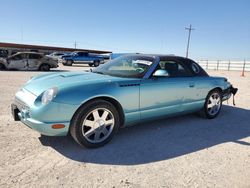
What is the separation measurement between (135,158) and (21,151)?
1.63m

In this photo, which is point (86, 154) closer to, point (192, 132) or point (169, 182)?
point (169, 182)

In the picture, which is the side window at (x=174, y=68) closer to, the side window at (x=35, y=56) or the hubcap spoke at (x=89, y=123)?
the hubcap spoke at (x=89, y=123)

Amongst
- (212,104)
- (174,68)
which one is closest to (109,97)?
(174,68)

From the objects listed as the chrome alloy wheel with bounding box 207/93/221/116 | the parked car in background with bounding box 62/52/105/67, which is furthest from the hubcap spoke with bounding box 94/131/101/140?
the parked car in background with bounding box 62/52/105/67

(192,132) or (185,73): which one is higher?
(185,73)

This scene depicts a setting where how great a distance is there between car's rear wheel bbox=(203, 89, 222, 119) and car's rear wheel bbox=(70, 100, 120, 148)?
2.50m

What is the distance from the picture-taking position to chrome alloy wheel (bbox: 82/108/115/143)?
3.41 meters

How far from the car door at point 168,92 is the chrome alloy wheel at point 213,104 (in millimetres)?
688

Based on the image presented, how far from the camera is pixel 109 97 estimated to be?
3.52 meters

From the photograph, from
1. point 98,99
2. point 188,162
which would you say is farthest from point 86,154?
point 188,162

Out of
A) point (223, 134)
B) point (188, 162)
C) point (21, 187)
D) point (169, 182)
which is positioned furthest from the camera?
point (223, 134)

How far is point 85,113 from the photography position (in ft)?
10.9

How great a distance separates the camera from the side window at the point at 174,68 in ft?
15.0

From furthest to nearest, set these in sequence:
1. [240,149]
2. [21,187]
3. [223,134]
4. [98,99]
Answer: [223,134], [240,149], [98,99], [21,187]
